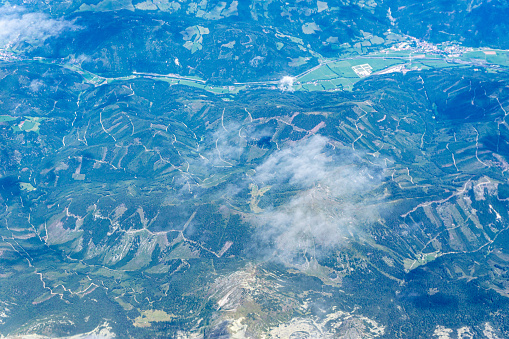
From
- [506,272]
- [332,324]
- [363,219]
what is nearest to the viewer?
[332,324]

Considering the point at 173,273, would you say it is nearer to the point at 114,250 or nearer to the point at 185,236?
the point at 185,236

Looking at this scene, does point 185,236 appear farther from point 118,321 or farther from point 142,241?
point 118,321

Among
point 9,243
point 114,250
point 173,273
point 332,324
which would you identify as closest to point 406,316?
point 332,324

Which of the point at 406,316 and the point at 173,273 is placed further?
the point at 173,273

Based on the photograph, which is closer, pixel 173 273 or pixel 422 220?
pixel 173 273

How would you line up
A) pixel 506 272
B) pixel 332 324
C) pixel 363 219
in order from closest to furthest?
pixel 332 324 < pixel 506 272 < pixel 363 219

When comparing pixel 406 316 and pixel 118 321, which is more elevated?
pixel 118 321

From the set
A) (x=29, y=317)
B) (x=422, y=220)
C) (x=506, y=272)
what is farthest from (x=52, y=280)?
(x=506, y=272)

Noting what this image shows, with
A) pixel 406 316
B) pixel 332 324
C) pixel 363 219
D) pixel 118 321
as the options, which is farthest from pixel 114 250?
pixel 406 316

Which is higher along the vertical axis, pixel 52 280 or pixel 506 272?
pixel 52 280
